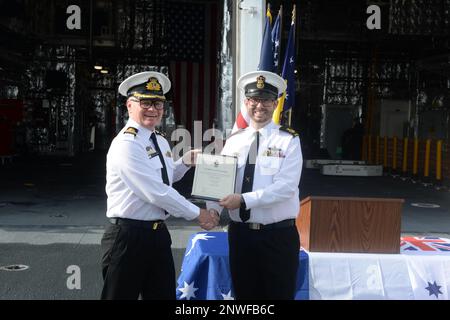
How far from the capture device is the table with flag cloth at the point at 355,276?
3.78 m

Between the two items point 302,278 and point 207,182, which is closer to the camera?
point 207,182

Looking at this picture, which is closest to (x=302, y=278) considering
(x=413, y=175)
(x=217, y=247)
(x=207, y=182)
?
(x=217, y=247)

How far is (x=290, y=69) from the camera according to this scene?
5312mm

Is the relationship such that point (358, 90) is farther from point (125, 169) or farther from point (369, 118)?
point (125, 169)

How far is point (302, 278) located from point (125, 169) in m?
1.64

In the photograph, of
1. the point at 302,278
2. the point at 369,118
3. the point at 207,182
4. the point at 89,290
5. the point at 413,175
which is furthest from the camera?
the point at 369,118

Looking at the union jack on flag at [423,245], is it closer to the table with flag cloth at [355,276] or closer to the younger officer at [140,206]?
the table with flag cloth at [355,276]

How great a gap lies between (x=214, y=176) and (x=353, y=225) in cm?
135

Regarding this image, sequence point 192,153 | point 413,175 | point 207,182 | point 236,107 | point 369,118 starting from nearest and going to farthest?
point 207,182 → point 192,153 → point 236,107 → point 413,175 → point 369,118

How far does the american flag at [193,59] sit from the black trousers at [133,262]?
27.2ft

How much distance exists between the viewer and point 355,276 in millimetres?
3867

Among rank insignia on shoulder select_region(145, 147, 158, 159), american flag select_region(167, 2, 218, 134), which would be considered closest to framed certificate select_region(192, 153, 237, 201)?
rank insignia on shoulder select_region(145, 147, 158, 159)

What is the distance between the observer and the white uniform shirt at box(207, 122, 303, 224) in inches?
117

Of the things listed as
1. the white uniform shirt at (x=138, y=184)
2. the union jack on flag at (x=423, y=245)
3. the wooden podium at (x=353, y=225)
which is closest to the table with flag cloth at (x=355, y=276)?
the wooden podium at (x=353, y=225)
